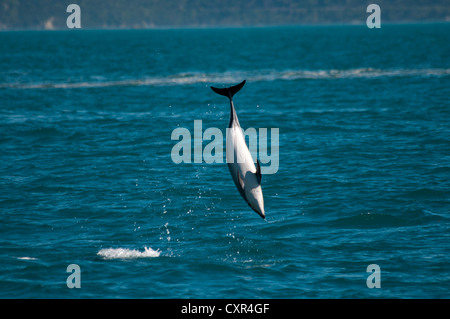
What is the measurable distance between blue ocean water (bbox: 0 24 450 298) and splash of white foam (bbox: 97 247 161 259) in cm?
9

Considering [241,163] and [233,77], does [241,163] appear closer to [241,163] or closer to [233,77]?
[241,163]

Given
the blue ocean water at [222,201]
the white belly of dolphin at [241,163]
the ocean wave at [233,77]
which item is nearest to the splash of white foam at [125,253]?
the blue ocean water at [222,201]

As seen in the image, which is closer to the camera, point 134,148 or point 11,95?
point 134,148

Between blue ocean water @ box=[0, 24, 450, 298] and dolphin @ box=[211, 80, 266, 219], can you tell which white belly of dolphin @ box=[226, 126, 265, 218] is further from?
blue ocean water @ box=[0, 24, 450, 298]

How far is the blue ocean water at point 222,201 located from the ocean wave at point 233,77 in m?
10.9

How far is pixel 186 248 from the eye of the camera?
21609 mm

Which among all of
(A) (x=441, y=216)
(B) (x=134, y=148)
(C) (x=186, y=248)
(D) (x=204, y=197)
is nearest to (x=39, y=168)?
(B) (x=134, y=148)

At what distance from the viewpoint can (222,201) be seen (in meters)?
Answer: 27.2

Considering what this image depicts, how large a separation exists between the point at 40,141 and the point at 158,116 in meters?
11.3

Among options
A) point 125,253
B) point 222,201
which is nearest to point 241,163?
point 125,253

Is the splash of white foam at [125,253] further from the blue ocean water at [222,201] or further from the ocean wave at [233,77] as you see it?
the ocean wave at [233,77]

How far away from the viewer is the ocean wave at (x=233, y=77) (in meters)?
69.5
